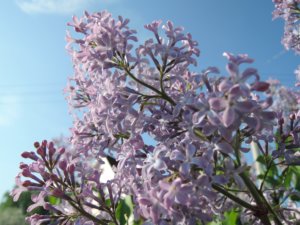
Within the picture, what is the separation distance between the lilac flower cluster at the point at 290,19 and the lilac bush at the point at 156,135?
208 cm

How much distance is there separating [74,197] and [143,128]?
0.52 meters

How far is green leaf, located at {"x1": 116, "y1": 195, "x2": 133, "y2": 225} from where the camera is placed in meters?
1.98

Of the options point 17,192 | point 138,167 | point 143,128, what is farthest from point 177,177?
point 17,192

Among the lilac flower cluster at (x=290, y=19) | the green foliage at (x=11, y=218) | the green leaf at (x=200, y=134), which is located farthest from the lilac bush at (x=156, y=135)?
the green foliage at (x=11, y=218)

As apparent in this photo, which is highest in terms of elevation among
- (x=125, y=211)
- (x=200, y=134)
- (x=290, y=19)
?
(x=290, y=19)

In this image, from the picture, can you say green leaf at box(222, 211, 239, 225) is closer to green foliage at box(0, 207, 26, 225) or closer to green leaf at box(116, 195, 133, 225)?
green leaf at box(116, 195, 133, 225)

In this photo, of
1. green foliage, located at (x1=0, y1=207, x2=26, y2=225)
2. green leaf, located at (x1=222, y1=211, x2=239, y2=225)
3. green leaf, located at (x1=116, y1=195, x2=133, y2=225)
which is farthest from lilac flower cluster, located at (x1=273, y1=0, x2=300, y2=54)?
green foliage, located at (x1=0, y1=207, x2=26, y2=225)

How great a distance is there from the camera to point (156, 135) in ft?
5.71

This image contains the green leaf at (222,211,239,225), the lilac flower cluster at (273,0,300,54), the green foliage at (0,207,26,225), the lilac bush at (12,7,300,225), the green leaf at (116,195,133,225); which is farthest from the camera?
the green foliage at (0,207,26,225)

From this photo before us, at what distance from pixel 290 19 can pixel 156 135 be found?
9.16 feet

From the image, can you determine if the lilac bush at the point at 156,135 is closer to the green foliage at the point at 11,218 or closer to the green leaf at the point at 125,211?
the green leaf at the point at 125,211

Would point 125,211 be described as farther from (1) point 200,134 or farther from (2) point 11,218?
(2) point 11,218

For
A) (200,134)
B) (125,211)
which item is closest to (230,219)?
(125,211)

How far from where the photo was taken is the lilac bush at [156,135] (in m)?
1.34
